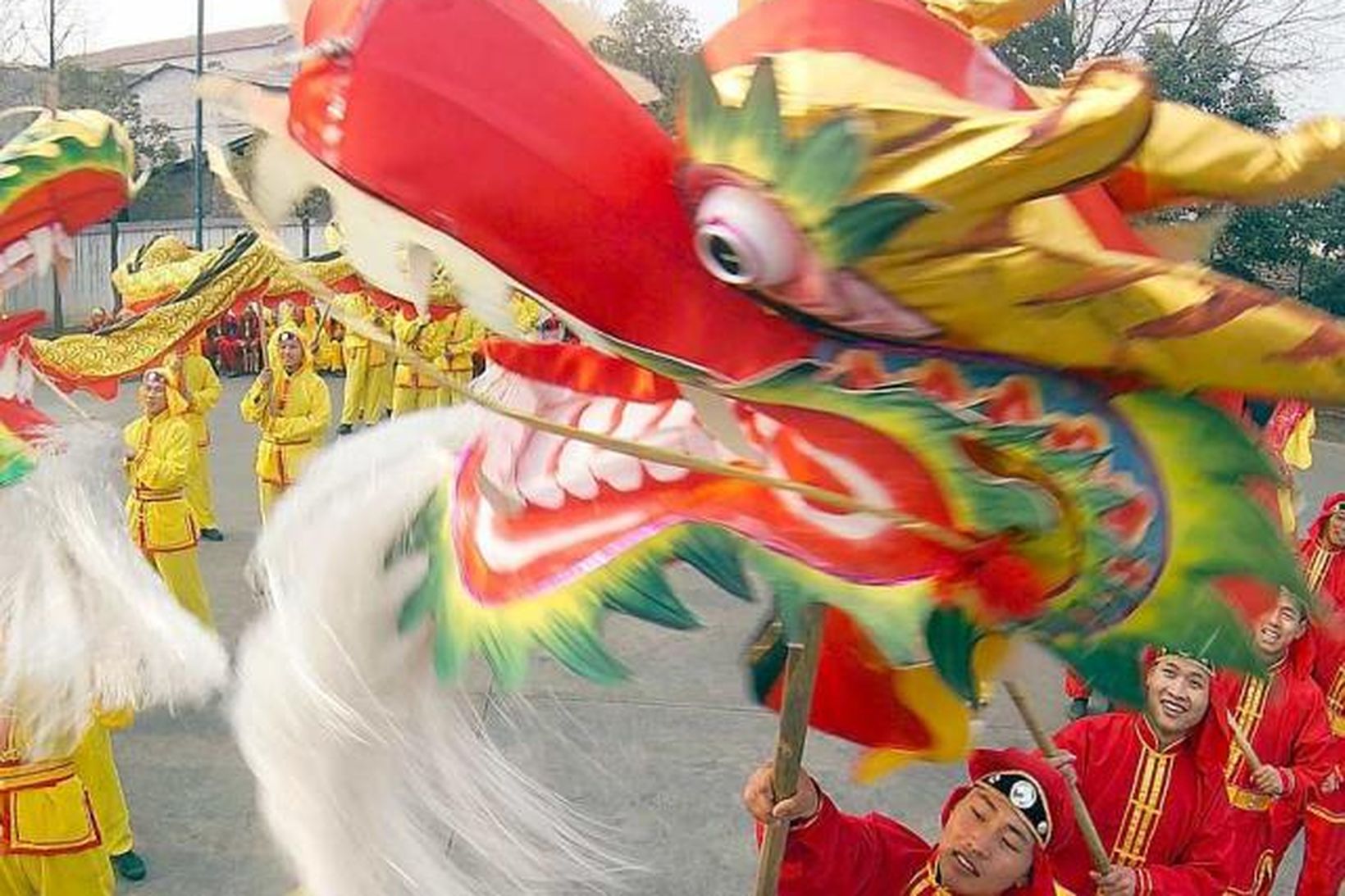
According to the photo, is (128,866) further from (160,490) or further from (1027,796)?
(1027,796)

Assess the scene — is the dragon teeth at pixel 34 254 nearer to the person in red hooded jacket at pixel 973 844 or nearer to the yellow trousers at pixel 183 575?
the person in red hooded jacket at pixel 973 844

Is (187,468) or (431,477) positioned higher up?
(431,477)

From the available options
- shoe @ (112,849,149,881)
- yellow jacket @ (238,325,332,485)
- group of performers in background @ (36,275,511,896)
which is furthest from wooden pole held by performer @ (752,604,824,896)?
yellow jacket @ (238,325,332,485)

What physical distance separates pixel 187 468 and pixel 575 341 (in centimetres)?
523

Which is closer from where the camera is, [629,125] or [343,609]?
[629,125]

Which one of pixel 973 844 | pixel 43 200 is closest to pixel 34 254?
pixel 43 200

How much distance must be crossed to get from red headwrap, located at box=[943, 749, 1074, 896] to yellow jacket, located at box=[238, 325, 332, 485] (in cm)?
594

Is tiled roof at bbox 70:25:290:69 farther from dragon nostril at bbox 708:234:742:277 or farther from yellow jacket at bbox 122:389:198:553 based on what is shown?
dragon nostril at bbox 708:234:742:277

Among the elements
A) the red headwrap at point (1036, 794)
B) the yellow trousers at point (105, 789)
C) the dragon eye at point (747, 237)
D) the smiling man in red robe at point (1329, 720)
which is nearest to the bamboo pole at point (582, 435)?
the dragon eye at point (747, 237)

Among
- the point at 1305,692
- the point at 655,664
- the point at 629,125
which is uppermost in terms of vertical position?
the point at 629,125

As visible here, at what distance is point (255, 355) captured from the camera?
17078 mm

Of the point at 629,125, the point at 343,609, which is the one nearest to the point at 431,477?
the point at 343,609

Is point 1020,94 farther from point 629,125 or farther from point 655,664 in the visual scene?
point 655,664

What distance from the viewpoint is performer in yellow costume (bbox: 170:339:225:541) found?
704 centimetres
